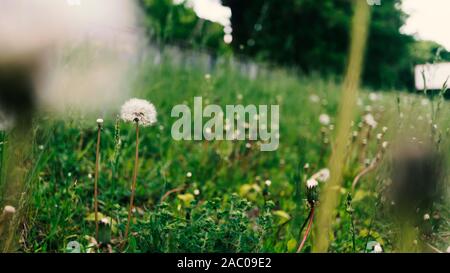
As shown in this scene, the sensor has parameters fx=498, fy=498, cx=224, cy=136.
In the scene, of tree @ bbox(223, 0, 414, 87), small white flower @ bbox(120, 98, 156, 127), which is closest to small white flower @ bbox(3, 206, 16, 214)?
small white flower @ bbox(120, 98, 156, 127)

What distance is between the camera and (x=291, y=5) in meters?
12.9

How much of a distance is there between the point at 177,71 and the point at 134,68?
61 centimetres

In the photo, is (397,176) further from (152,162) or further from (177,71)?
(177,71)

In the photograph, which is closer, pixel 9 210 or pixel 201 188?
pixel 9 210

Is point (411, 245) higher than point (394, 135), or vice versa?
point (394, 135)

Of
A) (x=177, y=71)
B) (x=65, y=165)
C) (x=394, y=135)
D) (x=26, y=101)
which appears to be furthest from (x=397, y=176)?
(x=177, y=71)

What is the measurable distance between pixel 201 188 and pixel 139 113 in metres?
0.71

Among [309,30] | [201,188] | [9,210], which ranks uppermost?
[309,30]

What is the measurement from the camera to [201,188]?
1.94m

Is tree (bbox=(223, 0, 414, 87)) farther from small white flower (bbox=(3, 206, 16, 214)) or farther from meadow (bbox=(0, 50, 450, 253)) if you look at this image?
small white flower (bbox=(3, 206, 16, 214))

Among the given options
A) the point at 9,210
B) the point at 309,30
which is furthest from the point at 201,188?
the point at 309,30

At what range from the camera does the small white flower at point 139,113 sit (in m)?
1.29

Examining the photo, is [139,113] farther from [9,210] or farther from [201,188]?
[201,188]

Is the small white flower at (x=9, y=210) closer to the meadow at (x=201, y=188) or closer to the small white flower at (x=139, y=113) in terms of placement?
the meadow at (x=201, y=188)
